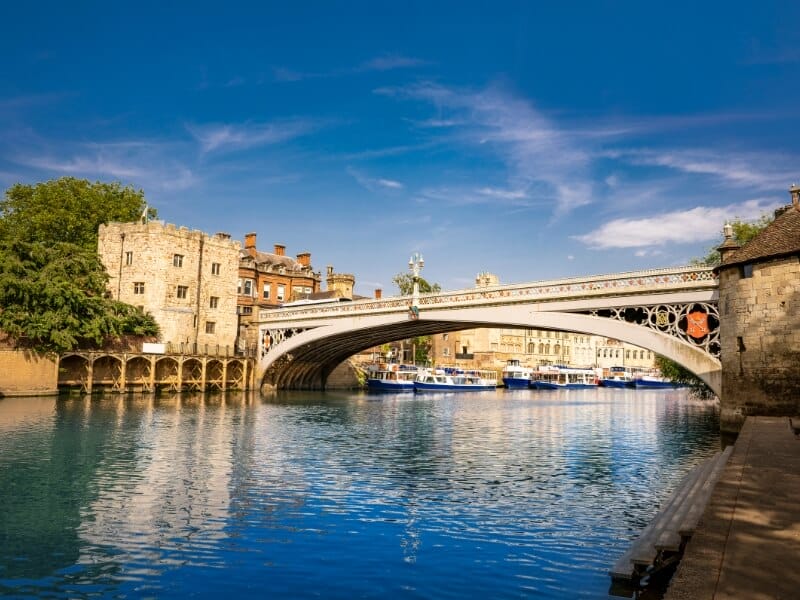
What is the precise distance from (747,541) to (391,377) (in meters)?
70.7

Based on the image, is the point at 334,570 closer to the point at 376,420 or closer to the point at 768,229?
the point at 768,229

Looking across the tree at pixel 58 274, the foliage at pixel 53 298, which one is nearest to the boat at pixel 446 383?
the tree at pixel 58 274

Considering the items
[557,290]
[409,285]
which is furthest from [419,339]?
[557,290]

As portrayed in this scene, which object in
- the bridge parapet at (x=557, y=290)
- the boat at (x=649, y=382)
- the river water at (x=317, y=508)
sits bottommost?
the river water at (x=317, y=508)

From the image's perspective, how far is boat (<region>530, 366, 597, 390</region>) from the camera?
301 ft

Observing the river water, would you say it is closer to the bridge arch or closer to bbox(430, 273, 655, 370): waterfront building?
the bridge arch

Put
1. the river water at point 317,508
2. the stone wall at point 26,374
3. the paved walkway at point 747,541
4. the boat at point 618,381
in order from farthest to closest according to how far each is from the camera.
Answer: the boat at point 618,381 → the stone wall at point 26,374 → the river water at point 317,508 → the paved walkway at point 747,541

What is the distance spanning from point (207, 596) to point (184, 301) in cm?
4872

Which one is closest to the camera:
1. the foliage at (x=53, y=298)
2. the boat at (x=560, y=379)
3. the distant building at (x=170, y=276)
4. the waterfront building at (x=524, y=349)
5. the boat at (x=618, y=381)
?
the foliage at (x=53, y=298)

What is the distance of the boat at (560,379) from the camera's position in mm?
91625

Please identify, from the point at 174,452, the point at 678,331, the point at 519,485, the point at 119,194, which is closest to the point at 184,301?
the point at 119,194

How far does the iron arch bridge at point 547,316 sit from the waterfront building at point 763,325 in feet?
12.4

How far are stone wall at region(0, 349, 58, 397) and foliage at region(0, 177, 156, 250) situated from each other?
625 inches

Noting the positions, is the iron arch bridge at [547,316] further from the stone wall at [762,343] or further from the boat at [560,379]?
the boat at [560,379]
